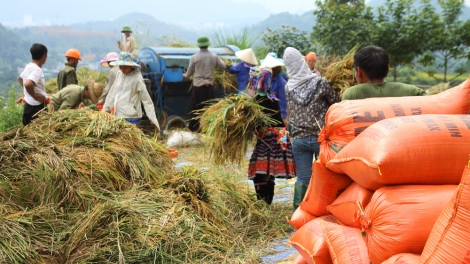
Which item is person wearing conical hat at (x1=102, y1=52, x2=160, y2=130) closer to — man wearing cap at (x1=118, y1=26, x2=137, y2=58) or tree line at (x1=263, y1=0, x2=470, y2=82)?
man wearing cap at (x1=118, y1=26, x2=137, y2=58)

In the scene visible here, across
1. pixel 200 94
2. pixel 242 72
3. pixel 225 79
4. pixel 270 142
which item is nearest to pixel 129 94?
pixel 270 142

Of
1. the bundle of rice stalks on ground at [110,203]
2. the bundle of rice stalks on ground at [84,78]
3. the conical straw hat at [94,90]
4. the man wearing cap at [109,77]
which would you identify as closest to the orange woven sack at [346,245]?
the bundle of rice stalks on ground at [110,203]

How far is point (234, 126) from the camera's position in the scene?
4.75 m

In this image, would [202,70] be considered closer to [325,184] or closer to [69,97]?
[69,97]

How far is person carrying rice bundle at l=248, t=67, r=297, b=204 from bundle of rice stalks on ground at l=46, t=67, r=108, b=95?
20.4 ft

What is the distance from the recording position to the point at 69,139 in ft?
A: 14.8

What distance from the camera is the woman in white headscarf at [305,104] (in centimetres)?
437

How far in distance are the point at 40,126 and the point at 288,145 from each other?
2.21 metres

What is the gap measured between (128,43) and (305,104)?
24.5ft

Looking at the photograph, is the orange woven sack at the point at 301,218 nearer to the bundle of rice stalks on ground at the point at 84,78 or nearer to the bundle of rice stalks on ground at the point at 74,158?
the bundle of rice stalks on ground at the point at 74,158

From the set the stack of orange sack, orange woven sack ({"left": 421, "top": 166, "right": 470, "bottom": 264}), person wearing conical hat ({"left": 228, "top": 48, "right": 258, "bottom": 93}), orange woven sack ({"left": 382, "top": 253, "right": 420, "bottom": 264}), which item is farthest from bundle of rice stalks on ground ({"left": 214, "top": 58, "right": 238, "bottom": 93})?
orange woven sack ({"left": 421, "top": 166, "right": 470, "bottom": 264})

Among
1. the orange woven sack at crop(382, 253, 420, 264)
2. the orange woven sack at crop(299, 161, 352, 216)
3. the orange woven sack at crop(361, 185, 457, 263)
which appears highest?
the orange woven sack at crop(361, 185, 457, 263)

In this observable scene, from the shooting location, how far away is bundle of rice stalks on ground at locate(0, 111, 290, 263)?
3.49 metres

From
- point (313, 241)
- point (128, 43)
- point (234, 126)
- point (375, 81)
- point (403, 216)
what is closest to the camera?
point (403, 216)
